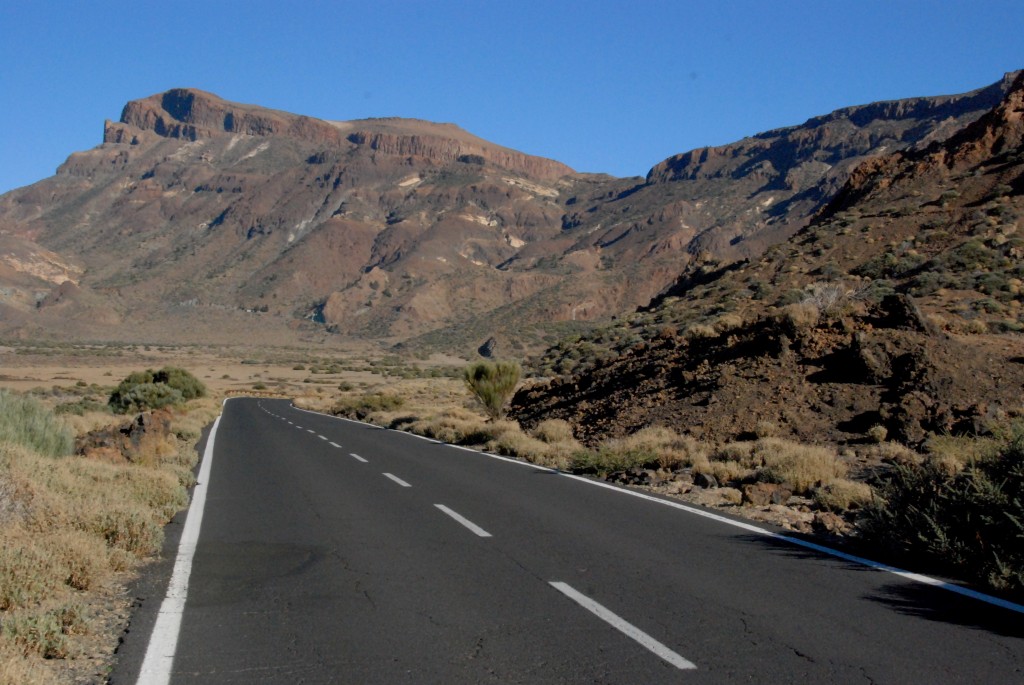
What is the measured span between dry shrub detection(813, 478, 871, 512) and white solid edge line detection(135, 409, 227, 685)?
7.20 m

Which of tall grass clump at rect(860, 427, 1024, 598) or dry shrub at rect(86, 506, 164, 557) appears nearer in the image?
tall grass clump at rect(860, 427, 1024, 598)

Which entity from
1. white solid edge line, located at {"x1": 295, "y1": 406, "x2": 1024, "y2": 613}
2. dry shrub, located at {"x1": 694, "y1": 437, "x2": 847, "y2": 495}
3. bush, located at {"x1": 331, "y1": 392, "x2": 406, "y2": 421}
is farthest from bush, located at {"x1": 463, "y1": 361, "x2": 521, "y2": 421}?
white solid edge line, located at {"x1": 295, "y1": 406, "x2": 1024, "y2": 613}

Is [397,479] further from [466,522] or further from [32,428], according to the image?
[32,428]

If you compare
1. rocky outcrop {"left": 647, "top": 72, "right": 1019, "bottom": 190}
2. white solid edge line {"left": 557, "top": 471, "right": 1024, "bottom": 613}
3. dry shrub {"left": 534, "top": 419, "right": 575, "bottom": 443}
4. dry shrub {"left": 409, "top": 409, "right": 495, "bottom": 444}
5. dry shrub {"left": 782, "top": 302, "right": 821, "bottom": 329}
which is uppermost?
rocky outcrop {"left": 647, "top": 72, "right": 1019, "bottom": 190}

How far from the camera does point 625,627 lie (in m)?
5.61

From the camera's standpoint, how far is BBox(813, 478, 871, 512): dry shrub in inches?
407

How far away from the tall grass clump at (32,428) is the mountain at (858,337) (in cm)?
1018

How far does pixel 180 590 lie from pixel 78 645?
149cm

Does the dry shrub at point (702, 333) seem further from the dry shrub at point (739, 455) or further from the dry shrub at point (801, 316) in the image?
the dry shrub at point (739, 455)

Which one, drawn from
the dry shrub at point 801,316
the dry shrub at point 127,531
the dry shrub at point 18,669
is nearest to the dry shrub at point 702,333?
the dry shrub at point 801,316

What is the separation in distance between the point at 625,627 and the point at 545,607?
2.34ft

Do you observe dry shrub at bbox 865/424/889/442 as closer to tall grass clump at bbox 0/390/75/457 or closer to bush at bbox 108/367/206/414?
tall grass clump at bbox 0/390/75/457

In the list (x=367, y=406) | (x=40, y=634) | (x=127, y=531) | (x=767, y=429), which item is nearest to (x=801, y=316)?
(x=767, y=429)

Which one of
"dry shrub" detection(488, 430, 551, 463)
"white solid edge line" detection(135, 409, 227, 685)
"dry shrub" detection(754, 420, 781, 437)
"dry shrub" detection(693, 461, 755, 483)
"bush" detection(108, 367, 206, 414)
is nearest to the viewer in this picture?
"white solid edge line" detection(135, 409, 227, 685)
